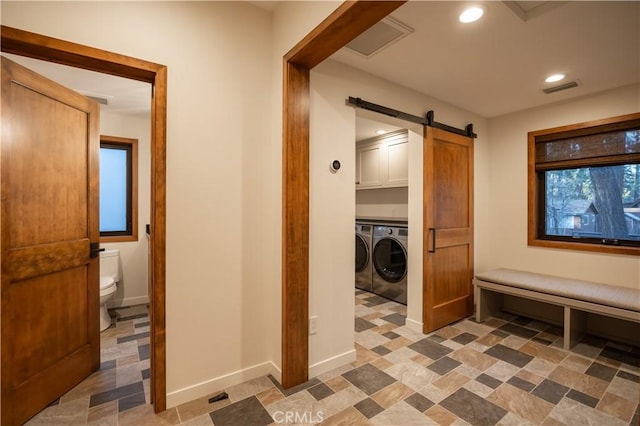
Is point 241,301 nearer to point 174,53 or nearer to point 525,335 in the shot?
point 174,53

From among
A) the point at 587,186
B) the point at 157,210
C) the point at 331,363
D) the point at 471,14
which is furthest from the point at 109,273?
the point at 587,186

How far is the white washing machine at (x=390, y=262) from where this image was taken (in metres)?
3.56

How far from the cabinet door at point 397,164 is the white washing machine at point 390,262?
69 cm

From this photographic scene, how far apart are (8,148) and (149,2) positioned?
1090 millimetres

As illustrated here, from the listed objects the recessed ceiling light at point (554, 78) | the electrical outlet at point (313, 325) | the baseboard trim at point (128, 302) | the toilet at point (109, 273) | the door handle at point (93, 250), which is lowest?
the baseboard trim at point (128, 302)

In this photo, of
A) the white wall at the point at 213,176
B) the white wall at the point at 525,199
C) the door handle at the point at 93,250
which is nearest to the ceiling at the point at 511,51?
the white wall at the point at 525,199

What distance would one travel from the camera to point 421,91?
2.80 metres

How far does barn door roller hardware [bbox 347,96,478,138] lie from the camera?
7.55 feet

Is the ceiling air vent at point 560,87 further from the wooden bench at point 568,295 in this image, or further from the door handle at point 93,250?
the door handle at point 93,250

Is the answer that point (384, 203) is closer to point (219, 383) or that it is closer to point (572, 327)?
point (572, 327)

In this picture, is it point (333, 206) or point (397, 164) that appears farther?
point (397, 164)

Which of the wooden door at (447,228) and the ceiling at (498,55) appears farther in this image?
the wooden door at (447,228)

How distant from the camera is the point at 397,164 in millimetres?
3982

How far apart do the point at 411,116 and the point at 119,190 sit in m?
3.45
